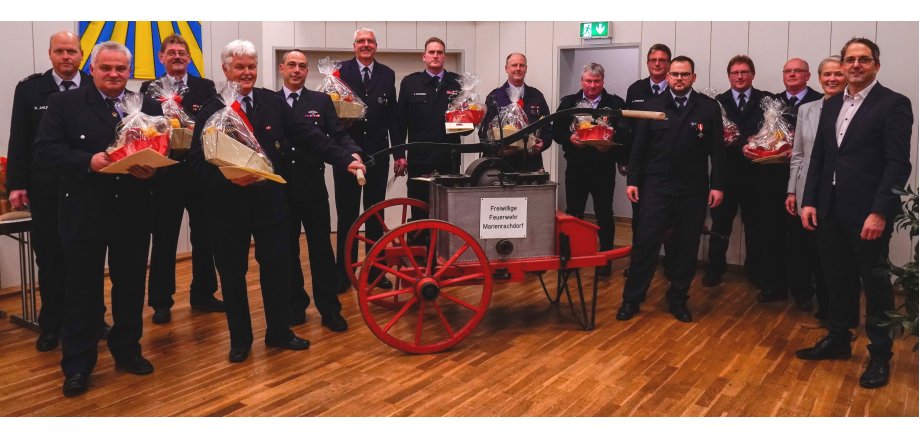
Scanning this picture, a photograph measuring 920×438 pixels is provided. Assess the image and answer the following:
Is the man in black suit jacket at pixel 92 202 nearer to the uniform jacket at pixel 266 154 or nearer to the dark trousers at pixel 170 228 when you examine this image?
the uniform jacket at pixel 266 154

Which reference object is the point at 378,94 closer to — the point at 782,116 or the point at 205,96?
the point at 205,96

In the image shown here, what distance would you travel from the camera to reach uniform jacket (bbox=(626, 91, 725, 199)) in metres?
4.37

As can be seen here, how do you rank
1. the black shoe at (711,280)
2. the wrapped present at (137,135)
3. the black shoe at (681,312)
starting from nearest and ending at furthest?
the wrapped present at (137,135)
the black shoe at (681,312)
the black shoe at (711,280)

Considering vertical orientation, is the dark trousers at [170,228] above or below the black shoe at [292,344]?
above

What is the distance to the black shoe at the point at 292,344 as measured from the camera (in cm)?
389

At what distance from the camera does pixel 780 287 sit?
16.3ft

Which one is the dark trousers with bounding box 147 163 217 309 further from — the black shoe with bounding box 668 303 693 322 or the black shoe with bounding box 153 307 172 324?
the black shoe with bounding box 668 303 693 322

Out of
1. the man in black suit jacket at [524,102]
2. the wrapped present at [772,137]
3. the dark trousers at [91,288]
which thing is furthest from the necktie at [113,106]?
the wrapped present at [772,137]

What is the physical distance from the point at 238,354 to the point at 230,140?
1052mm

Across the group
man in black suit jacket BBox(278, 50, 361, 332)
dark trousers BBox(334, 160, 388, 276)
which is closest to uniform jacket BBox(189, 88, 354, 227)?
man in black suit jacket BBox(278, 50, 361, 332)

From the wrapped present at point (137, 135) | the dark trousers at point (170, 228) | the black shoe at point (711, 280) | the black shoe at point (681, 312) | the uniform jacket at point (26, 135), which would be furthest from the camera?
the black shoe at point (711, 280)

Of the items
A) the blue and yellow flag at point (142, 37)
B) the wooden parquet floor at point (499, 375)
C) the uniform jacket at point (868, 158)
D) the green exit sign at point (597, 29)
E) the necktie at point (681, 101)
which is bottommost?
the wooden parquet floor at point (499, 375)

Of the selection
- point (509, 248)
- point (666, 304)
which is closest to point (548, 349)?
point (509, 248)

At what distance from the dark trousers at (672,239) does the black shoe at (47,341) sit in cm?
301
